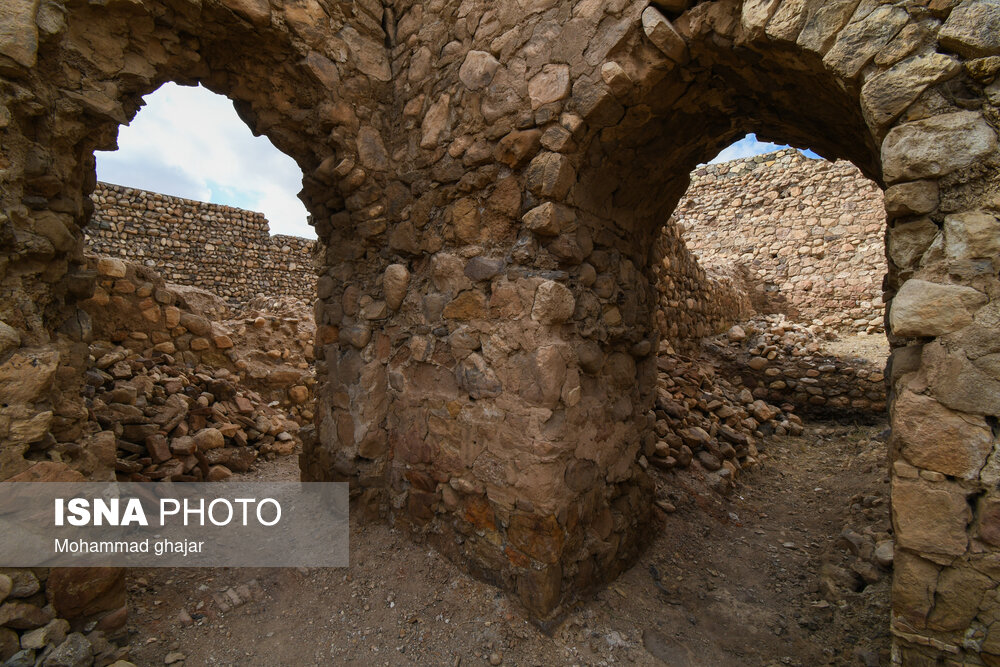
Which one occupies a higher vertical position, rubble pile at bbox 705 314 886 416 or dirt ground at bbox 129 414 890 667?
rubble pile at bbox 705 314 886 416

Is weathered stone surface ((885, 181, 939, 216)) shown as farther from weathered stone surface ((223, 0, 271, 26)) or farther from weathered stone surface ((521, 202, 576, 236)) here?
weathered stone surface ((223, 0, 271, 26))

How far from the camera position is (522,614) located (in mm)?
2193

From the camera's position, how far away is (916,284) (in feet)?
4.25

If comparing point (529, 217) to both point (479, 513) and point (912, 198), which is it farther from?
point (479, 513)

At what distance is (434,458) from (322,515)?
1.09 meters

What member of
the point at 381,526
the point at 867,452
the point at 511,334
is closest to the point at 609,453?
the point at 511,334

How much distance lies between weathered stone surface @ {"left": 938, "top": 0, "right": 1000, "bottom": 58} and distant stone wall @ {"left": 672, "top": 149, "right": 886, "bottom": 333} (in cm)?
675

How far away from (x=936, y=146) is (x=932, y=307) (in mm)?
454

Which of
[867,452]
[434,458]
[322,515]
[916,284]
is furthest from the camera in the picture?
[867,452]

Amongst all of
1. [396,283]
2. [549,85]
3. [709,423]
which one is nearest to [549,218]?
[549,85]

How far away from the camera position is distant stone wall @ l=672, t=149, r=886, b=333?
7.96 metres

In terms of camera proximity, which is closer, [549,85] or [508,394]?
[549,85]

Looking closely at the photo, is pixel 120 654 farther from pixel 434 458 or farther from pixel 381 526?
pixel 434 458

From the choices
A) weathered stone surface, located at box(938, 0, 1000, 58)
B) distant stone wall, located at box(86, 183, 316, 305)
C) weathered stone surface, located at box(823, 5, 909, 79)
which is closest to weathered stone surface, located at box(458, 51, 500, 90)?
weathered stone surface, located at box(823, 5, 909, 79)
